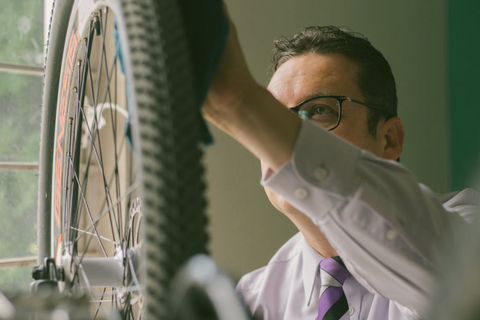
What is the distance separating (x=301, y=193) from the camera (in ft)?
1.62

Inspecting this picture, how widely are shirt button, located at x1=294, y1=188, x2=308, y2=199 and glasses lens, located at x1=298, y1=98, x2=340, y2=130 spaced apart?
0.35 meters

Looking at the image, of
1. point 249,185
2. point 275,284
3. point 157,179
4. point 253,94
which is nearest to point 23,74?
point 249,185

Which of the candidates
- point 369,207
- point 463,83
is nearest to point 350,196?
point 369,207

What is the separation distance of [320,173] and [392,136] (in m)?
0.47

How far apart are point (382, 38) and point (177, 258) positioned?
6.56 ft

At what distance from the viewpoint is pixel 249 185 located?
175 cm

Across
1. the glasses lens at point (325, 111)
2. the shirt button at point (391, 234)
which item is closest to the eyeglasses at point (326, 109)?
the glasses lens at point (325, 111)

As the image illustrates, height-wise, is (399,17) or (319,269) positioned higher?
(399,17)

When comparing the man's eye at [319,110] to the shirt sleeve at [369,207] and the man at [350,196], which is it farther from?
the shirt sleeve at [369,207]

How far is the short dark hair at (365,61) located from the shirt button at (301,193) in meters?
0.40

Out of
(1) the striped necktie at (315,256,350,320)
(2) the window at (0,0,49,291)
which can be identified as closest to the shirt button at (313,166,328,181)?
(1) the striped necktie at (315,256,350,320)

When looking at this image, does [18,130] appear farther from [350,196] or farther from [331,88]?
[350,196]

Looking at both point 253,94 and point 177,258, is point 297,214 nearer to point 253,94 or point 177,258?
point 253,94

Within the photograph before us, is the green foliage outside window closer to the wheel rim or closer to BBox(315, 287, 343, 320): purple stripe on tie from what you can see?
the wheel rim
